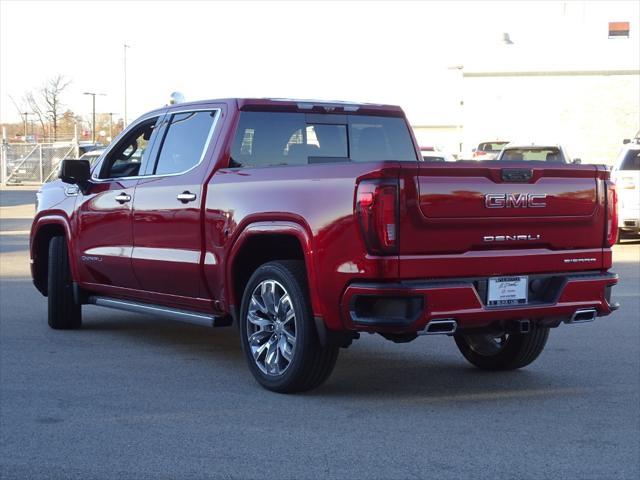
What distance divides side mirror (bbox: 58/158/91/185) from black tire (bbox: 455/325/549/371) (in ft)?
11.2

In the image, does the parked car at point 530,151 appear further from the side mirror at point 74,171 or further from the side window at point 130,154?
the side mirror at point 74,171

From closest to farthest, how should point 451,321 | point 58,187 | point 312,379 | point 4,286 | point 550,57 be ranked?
1. point 451,321
2. point 312,379
3. point 58,187
4. point 4,286
5. point 550,57

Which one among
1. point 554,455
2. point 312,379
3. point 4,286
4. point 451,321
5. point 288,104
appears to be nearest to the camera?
point 554,455

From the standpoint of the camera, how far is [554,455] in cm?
556

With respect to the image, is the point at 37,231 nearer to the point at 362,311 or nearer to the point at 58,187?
the point at 58,187

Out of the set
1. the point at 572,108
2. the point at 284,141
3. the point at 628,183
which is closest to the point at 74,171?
the point at 284,141

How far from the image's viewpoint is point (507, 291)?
6621 millimetres

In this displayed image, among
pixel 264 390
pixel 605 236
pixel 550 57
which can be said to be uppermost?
pixel 550 57

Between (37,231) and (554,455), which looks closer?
(554,455)

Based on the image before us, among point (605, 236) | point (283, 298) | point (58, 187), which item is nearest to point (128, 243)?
point (58, 187)

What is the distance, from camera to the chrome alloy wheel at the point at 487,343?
310 inches

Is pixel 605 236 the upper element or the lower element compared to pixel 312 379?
upper

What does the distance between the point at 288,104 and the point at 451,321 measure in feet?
8.22

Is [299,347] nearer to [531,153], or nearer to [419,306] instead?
[419,306]
